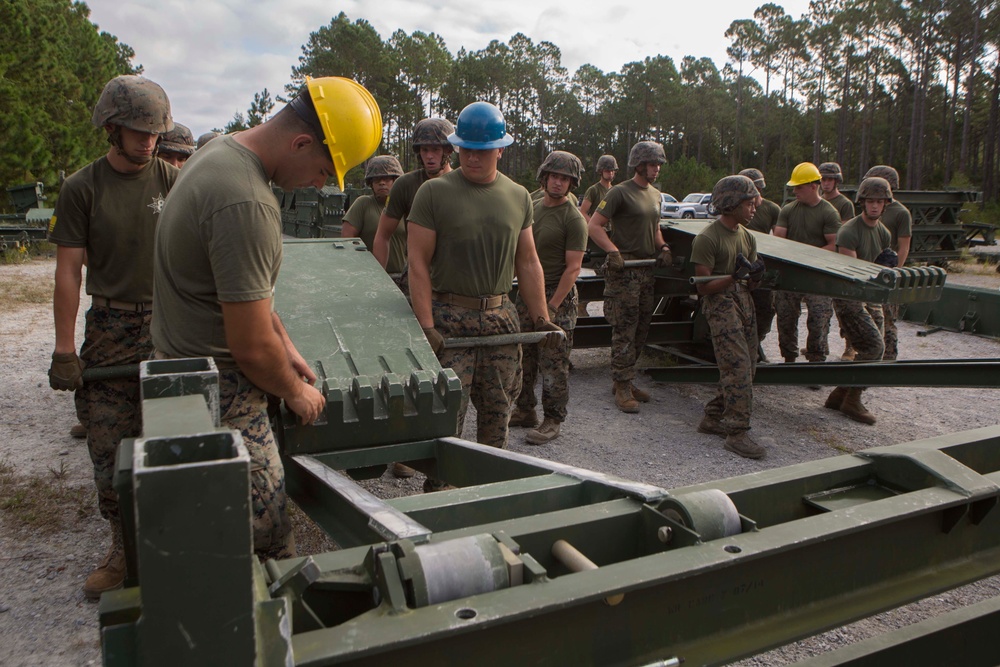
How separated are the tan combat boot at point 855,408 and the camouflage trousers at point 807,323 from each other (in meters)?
0.79

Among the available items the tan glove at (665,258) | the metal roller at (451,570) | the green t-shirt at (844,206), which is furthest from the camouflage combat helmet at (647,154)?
the metal roller at (451,570)

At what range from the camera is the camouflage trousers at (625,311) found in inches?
258

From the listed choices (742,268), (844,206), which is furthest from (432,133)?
(844,206)

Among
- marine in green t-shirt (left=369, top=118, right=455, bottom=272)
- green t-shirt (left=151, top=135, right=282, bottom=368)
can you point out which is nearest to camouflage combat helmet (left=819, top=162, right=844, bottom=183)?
marine in green t-shirt (left=369, top=118, right=455, bottom=272)

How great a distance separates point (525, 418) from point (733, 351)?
1591mm

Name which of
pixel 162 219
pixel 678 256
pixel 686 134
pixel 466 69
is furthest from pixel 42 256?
pixel 686 134

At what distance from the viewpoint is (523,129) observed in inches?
2304

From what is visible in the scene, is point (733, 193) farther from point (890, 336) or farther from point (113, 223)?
point (113, 223)

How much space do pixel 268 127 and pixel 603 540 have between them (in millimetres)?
1466

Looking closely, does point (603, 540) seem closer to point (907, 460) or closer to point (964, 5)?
point (907, 460)

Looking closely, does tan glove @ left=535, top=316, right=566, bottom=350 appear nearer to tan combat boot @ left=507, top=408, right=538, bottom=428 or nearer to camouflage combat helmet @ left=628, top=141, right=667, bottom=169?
tan combat boot @ left=507, top=408, right=538, bottom=428

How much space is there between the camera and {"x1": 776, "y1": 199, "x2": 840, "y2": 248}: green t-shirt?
739 centimetres

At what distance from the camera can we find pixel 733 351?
5.37m

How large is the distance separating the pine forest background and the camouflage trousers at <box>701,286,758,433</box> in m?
18.3
